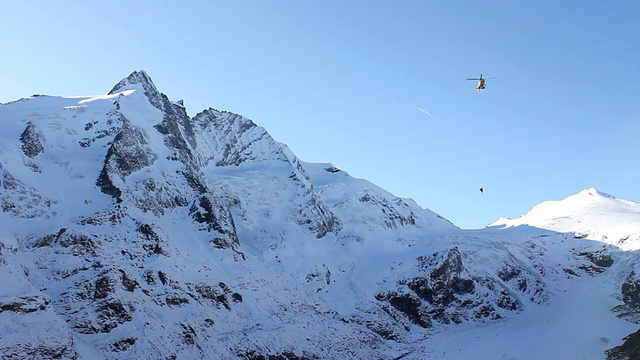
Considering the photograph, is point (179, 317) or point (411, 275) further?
point (411, 275)

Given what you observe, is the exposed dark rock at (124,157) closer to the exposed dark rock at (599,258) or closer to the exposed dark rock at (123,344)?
the exposed dark rock at (123,344)

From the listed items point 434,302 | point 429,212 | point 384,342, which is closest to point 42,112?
point 384,342

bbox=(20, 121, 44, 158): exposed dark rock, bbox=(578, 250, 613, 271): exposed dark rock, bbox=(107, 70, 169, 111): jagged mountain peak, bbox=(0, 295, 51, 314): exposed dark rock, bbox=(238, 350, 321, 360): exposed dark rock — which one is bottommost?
bbox=(238, 350, 321, 360): exposed dark rock

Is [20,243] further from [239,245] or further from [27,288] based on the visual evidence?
[239,245]

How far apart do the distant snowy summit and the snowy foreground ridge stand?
0.78 metres

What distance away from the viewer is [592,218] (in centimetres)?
12150

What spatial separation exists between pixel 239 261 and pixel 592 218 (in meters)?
86.6

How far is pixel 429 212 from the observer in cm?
13950

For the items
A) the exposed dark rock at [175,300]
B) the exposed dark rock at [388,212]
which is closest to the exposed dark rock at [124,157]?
the exposed dark rock at [175,300]

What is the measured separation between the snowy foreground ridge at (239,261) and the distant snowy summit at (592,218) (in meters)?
0.78

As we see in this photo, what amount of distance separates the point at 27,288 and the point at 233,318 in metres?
23.7

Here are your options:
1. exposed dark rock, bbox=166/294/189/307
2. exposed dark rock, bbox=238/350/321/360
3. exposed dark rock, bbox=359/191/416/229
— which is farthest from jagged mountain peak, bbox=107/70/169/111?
exposed dark rock, bbox=238/350/321/360

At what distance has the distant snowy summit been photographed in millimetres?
106750

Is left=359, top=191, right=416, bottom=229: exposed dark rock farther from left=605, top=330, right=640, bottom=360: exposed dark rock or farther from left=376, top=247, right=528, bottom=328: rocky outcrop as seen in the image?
left=605, top=330, right=640, bottom=360: exposed dark rock
